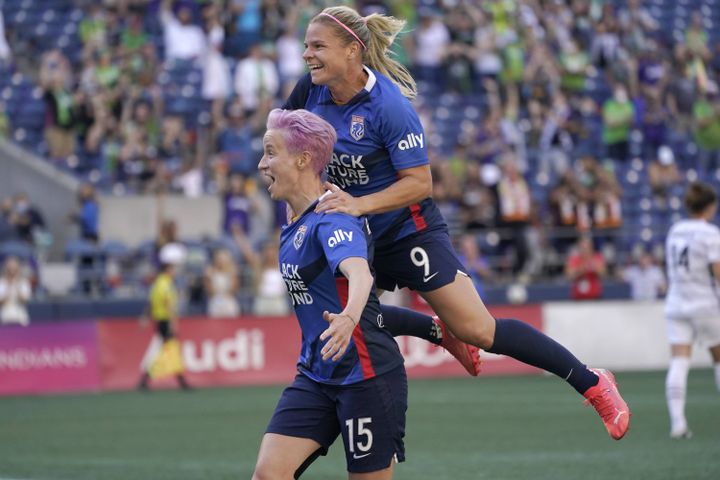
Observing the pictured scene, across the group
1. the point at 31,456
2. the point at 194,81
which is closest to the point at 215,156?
the point at 194,81

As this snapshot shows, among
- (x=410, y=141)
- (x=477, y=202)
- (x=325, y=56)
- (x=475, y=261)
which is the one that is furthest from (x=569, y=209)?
(x=325, y=56)

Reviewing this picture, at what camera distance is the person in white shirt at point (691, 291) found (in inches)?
432

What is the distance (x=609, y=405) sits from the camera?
22.7 ft

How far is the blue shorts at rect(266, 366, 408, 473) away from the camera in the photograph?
217 inches

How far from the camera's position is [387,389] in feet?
18.2

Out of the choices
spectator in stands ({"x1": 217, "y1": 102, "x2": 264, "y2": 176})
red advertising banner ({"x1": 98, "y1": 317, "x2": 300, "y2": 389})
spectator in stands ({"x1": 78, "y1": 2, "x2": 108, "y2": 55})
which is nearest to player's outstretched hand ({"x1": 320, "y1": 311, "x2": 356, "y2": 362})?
red advertising banner ({"x1": 98, "y1": 317, "x2": 300, "y2": 389})

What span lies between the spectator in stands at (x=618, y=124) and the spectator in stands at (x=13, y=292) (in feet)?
35.4

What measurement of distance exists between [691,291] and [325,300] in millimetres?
6276

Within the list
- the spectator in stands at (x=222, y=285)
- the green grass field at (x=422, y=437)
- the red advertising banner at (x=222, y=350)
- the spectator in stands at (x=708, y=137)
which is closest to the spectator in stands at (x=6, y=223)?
the red advertising banner at (x=222, y=350)

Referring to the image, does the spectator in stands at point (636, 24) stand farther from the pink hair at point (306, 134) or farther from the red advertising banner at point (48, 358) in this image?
the pink hair at point (306, 134)

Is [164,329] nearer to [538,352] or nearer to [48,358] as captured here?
[48,358]

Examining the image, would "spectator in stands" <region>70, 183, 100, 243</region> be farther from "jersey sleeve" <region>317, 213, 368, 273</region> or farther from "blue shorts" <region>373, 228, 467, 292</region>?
"jersey sleeve" <region>317, 213, 368, 273</region>

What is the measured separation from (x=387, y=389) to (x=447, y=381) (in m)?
13.9

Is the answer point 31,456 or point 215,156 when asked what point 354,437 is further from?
point 215,156
